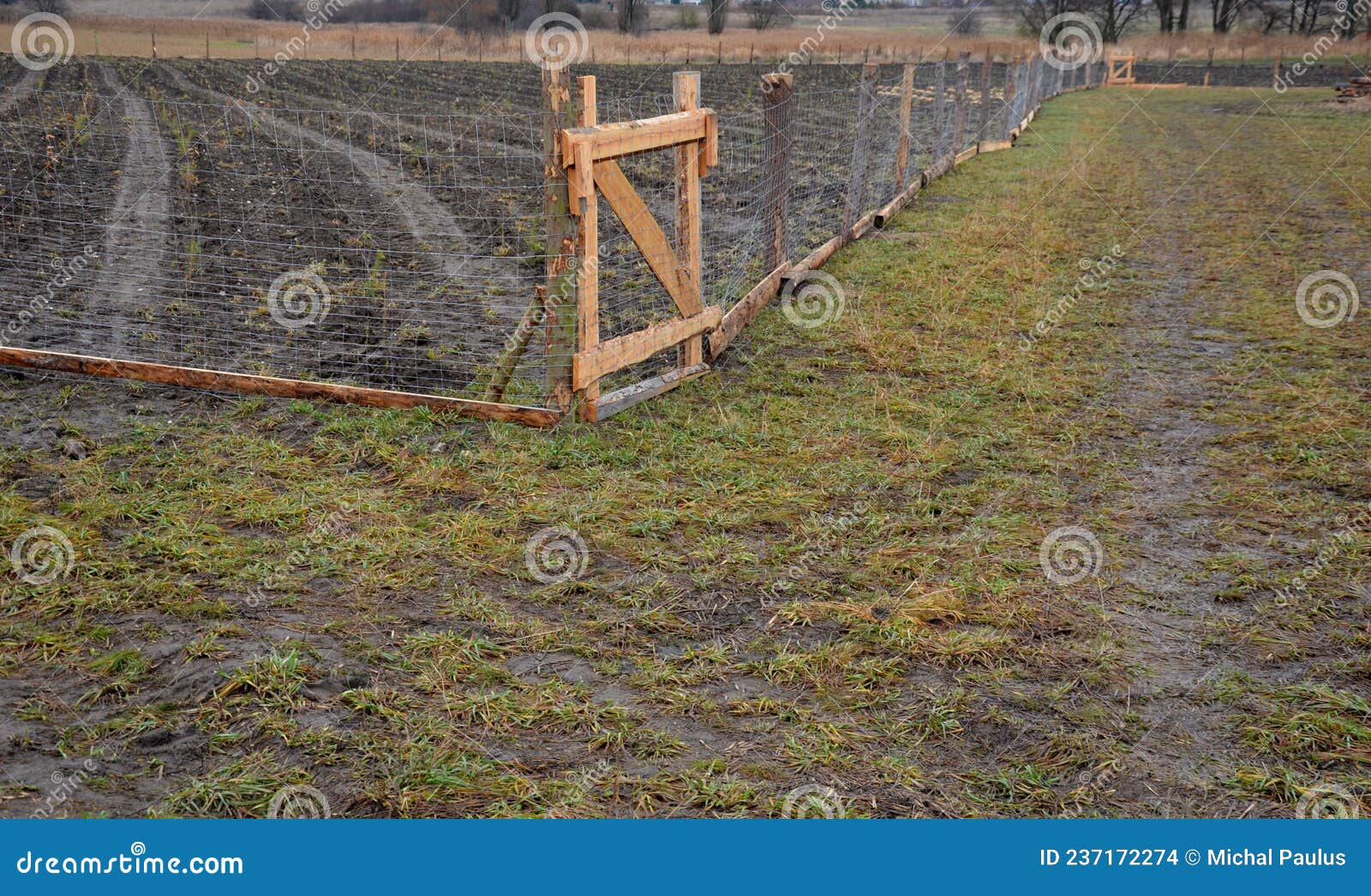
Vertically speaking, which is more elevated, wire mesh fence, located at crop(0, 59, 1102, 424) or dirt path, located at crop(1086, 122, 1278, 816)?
wire mesh fence, located at crop(0, 59, 1102, 424)

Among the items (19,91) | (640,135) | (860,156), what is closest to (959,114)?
(860,156)

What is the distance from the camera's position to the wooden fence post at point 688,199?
6492 mm

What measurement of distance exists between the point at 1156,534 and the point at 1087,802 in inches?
79.7

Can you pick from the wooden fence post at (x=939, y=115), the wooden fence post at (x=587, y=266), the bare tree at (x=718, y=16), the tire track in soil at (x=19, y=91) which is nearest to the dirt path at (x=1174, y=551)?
the wooden fence post at (x=587, y=266)

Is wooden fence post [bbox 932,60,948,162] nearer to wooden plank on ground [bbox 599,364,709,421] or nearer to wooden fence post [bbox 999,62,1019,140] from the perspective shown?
wooden fence post [bbox 999,62,1019,140]

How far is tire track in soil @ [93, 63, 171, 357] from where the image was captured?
7.58 meters

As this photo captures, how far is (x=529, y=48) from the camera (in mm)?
38188

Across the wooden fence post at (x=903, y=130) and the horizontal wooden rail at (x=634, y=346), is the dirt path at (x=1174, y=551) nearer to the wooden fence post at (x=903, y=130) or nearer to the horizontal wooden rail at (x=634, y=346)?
the horizontal wooden rail at (x=634, y=346)

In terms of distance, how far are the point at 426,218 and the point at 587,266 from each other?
18.8ft

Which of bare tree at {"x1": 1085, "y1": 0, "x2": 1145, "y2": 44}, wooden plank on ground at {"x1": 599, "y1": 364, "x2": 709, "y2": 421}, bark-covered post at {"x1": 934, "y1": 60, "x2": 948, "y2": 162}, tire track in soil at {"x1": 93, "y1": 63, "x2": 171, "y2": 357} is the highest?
bare tree at {"x1": 1085, "y1": 0, "x2": 1145, "y2": 44}

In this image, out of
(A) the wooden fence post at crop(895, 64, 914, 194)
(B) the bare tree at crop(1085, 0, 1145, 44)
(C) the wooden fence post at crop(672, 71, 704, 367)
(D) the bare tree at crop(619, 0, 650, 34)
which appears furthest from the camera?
(B) the bare tree at crop(1085, 0, 1145, 44)

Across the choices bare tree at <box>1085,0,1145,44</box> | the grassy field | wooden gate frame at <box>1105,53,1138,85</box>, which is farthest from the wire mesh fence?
bare tree at <box>1085,0,1145,44</box>

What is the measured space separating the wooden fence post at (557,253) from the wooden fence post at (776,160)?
352 cm

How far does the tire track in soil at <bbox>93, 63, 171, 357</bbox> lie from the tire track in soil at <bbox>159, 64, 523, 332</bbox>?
1.35 m
